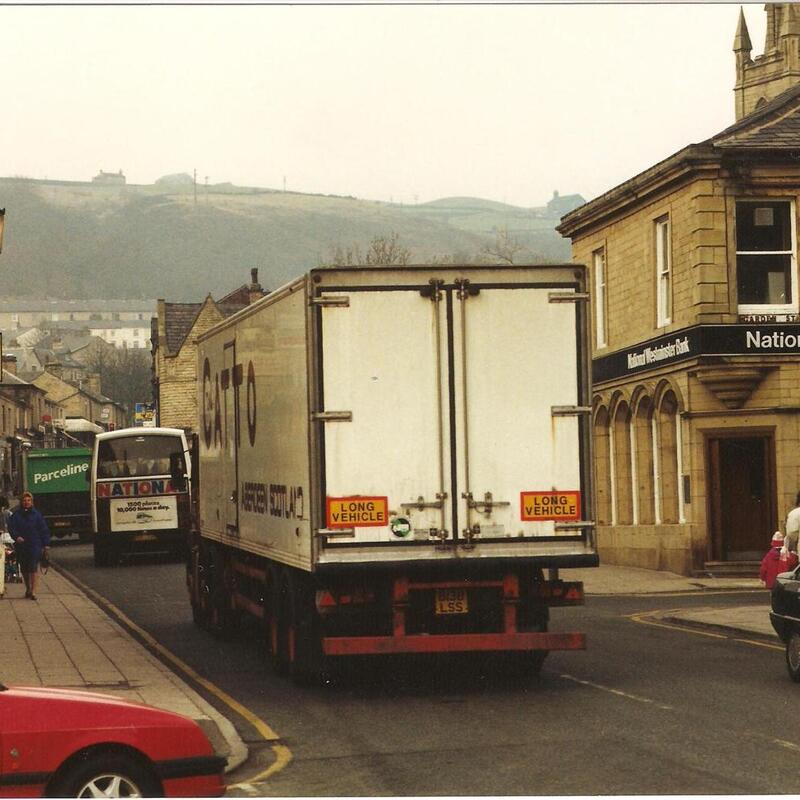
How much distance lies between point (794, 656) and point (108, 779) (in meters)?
9.01

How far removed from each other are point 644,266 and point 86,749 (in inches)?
1126

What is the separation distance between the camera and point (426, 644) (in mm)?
14398

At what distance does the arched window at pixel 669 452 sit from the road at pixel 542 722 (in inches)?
542

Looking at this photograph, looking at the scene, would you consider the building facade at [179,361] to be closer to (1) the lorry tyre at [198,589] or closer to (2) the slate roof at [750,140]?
(2) the slate roof at [750,140]

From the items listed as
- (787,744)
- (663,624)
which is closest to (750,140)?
(663,624)

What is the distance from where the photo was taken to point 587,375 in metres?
→ 14.7

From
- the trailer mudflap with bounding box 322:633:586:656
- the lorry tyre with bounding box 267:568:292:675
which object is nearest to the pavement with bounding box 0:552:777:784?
the lorry tyre with bounding box 267:568:292:675

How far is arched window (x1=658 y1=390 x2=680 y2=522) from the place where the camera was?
1357 inches

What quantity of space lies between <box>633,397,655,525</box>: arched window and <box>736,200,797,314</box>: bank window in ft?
13.0

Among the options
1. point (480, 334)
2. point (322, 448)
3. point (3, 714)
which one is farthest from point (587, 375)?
point (3, 714)

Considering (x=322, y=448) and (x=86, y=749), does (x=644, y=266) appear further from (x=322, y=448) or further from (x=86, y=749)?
(x=86, y=749)

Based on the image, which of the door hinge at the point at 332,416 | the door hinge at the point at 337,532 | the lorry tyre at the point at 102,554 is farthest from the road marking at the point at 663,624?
the lorry tyre at the point at 102,554

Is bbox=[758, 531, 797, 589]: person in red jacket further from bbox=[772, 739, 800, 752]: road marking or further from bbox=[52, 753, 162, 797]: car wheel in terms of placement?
bbox=[52, 753, 162, 797]: car wheel

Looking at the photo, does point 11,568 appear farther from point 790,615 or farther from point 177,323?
point 177,323
